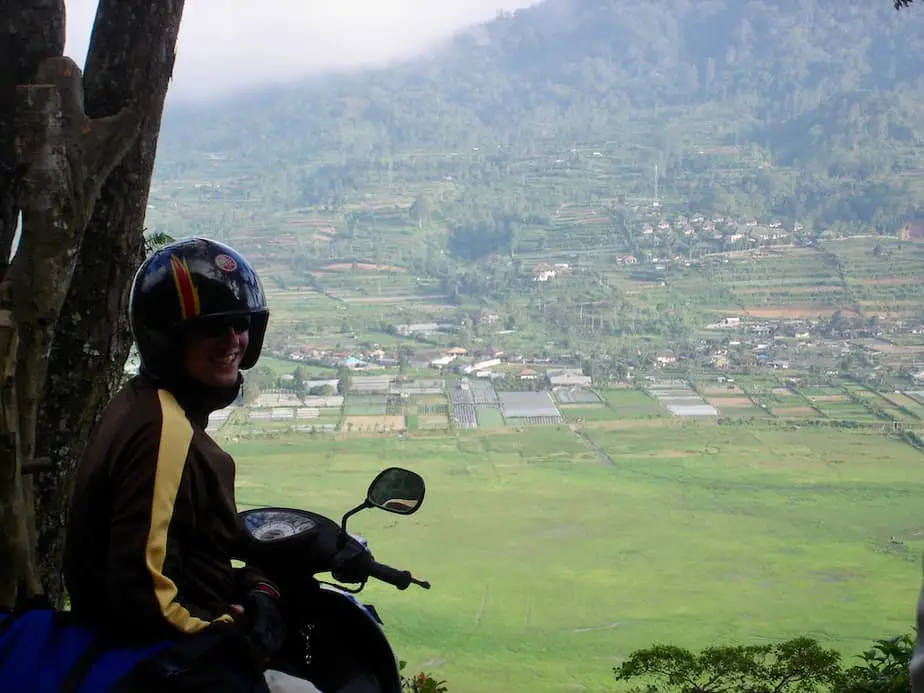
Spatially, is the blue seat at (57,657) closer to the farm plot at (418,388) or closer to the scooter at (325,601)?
the scooter at (325,601)

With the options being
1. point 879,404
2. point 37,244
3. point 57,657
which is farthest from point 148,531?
point 879,404

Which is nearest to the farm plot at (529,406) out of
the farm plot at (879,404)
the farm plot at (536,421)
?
the farm plot at (536,421)

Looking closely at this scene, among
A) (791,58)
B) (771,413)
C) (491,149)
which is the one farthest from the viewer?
(791,58)

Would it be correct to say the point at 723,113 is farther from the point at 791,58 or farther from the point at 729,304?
the point at 729,304

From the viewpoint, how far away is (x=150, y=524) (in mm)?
1698

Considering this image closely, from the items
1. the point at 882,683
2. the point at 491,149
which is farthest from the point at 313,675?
the point at 491,149

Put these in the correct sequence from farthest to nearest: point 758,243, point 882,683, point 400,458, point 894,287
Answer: point 758,243
point 894,287
point 400,458
point 882,683

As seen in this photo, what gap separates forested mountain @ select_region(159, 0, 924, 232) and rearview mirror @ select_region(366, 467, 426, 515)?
77.1 m

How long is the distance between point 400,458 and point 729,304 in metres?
32.5

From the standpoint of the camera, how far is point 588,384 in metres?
51.0

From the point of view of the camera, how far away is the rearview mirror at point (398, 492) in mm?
2064

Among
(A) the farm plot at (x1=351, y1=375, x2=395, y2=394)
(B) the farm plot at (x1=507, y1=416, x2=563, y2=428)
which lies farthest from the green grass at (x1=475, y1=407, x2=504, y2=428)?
(A) the farm plot at (x1=351, y1=375, x2=395, y2=394)

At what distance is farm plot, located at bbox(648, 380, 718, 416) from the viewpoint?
149 ft

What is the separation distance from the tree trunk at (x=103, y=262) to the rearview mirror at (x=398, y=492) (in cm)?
139
